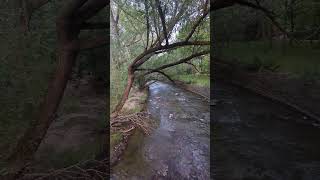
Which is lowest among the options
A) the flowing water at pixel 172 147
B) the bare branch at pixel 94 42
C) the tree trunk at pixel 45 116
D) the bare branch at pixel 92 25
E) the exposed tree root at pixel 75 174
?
the flowing water at pixel 172 147

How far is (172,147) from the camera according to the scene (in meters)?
6.09

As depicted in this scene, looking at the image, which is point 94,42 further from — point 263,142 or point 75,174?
point 263,142

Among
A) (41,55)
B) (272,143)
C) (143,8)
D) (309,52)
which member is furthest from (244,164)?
(143,8)

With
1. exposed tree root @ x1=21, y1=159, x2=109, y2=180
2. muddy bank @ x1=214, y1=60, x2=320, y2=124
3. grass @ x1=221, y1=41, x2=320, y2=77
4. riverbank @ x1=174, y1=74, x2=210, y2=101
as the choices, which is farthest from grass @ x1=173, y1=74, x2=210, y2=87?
exposed tree root @ x1=21, y1=159, x2=109, y2=180

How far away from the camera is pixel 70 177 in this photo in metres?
3.13

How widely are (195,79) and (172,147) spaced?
4.16 m

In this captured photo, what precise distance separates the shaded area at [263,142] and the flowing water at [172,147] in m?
0.30

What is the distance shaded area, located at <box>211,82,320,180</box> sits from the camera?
481 cm

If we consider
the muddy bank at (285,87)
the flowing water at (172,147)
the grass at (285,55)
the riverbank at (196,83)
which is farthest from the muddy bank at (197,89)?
the grass at (285,55)

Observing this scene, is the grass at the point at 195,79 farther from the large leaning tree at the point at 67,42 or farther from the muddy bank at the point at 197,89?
the large leaning tree at the point at 67,42

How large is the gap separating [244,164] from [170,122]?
2873 mm

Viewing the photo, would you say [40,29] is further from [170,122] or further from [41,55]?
[170,122]

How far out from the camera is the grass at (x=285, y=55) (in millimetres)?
4582

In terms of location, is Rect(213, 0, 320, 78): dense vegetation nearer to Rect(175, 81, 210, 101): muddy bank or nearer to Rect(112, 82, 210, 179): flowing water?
Rect(112, 82, 210, 179): flowing water
